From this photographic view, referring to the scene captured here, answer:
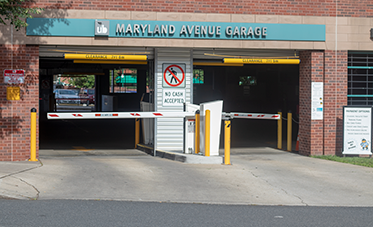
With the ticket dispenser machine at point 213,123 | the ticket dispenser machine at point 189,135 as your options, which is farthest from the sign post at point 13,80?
the ticket dispenser machine at point 213,123

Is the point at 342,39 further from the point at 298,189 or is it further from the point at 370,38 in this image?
the point at 298,189

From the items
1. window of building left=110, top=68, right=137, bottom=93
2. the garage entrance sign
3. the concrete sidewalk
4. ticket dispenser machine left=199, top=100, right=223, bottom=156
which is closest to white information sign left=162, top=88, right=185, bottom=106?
the garage entrance sign

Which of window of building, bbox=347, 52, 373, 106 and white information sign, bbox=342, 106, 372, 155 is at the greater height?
window of building, bbox=347, 52, 373, 106

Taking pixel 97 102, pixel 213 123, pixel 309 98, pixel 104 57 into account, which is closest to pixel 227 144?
pixel 213 123

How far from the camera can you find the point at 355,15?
1295 cm

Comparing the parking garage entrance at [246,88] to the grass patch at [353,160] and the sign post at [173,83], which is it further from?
the sign post at [173,83]

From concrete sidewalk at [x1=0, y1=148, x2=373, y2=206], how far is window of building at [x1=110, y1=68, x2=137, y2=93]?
1133 inches

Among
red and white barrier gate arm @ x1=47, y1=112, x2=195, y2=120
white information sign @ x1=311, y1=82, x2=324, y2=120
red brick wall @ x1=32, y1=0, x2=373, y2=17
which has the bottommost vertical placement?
red and white barrier gate arm @ x1=47, y1=112, x2=195, y2=120

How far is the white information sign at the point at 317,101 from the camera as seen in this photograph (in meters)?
13.0

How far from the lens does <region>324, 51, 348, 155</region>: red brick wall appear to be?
12922 mm

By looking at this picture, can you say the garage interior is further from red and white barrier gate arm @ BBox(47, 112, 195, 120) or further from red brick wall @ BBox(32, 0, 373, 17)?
red and white barrier gate arm @ BBox(47, 112, 195, 120)

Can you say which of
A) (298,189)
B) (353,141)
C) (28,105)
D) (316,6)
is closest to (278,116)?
(353,141)

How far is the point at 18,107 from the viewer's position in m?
11.8

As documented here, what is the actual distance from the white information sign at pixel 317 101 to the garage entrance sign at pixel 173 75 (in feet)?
12.1
